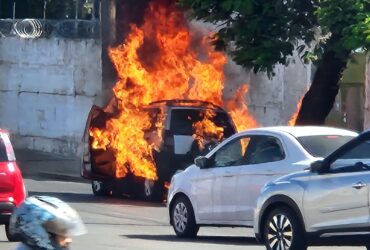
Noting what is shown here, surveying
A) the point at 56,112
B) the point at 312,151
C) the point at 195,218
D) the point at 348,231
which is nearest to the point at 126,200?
the point at 195,218

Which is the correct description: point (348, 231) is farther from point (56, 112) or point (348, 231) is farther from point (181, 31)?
point (56, 112)

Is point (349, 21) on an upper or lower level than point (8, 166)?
upper

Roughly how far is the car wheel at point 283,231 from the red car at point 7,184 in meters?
3.56

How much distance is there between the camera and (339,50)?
809 inches

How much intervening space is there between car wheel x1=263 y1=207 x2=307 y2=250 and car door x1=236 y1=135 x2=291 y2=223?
1.35m

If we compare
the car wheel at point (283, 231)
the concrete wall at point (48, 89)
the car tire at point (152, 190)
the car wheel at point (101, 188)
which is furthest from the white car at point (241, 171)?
the concrete wall at point (48, 89)

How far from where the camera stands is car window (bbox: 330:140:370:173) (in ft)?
40.8

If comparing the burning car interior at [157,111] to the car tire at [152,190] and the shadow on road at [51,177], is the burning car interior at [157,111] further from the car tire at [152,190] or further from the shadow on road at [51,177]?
the shadow on road at [51,177]

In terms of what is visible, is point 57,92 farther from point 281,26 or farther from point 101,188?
point 281,26

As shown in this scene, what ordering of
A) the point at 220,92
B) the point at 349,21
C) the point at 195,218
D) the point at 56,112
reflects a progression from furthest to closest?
the point at 56,112
the point at 220,92
the point at 349,21
the point at 195,218

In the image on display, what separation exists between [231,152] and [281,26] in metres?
5.46

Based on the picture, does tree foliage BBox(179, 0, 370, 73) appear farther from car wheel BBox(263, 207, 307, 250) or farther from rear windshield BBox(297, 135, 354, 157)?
car wheel BBox(263, 207, 307, 250)

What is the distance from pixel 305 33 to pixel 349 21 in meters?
1.52

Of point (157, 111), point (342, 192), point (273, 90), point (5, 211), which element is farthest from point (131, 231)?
point (273, 90)
